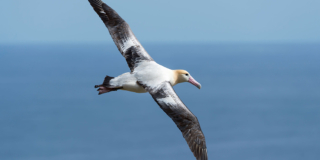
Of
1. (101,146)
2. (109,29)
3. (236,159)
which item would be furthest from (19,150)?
(109,29)

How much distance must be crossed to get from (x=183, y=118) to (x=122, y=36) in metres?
4.30

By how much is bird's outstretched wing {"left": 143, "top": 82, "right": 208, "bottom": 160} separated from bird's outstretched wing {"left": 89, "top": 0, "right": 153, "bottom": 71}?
1.62 metres

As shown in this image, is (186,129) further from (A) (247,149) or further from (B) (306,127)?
(B) (306,127)

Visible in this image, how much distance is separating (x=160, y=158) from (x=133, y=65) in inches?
6414

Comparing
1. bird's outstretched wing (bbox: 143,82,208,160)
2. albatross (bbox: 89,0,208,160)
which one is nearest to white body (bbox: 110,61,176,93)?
albatross (bbox: 89,0,208,160)

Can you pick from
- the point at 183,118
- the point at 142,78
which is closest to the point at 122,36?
the point at 142,78

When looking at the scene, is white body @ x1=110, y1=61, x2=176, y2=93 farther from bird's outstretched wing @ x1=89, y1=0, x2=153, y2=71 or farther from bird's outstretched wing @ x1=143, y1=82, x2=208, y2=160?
bird's outstretched wing @ x1=89, y1=0, x2=153, y2=71

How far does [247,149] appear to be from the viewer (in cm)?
17212

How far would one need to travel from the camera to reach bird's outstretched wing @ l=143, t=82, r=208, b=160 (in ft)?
29.6

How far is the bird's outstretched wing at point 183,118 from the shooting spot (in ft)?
29.6

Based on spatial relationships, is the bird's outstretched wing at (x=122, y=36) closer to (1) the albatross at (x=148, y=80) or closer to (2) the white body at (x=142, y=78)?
(1) the albatross at (x=148, y=80)

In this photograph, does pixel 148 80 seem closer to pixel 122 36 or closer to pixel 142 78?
pixel 142 78

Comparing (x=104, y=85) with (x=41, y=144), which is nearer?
(x=104, y=85)

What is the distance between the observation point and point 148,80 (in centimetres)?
1030
